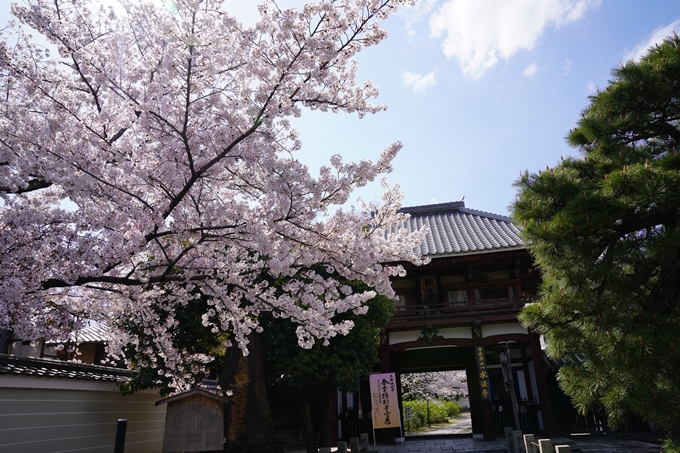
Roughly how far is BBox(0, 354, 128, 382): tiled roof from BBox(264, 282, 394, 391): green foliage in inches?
168

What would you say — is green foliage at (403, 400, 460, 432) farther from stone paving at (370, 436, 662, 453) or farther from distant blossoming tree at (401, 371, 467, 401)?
stone paving at (370, 436, 662, 453)

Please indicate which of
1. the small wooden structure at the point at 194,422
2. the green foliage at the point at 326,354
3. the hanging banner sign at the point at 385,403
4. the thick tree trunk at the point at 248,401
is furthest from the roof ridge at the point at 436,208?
the small wooden structure at the point at 194,422

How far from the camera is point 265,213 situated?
5.34 m

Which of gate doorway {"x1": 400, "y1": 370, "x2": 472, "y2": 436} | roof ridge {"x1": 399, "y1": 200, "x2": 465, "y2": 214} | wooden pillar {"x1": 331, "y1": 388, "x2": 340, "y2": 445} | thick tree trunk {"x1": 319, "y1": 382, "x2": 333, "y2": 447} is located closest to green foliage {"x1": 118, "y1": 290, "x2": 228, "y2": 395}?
thick tree trunk {"x1": 319, "y1": 382, "x2": 333, "y2": 447}

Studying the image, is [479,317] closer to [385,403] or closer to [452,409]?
[385,403]

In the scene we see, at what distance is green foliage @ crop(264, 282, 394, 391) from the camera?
9984 mm

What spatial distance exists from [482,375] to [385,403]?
314 centimetres

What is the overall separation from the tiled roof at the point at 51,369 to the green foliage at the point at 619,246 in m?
9.00

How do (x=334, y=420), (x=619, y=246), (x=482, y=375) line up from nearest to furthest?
(x=619, y=246), (x=482, y=375), (x=334, y=420)

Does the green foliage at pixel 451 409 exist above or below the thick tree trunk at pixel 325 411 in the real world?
below

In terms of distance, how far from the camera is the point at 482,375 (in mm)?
13438

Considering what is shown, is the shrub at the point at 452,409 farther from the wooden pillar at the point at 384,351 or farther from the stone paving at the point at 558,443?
the wooden pillar at the point at 384,351

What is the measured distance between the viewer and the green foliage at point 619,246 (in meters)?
4.28

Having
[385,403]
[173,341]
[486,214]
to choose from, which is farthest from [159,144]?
[486,214]
